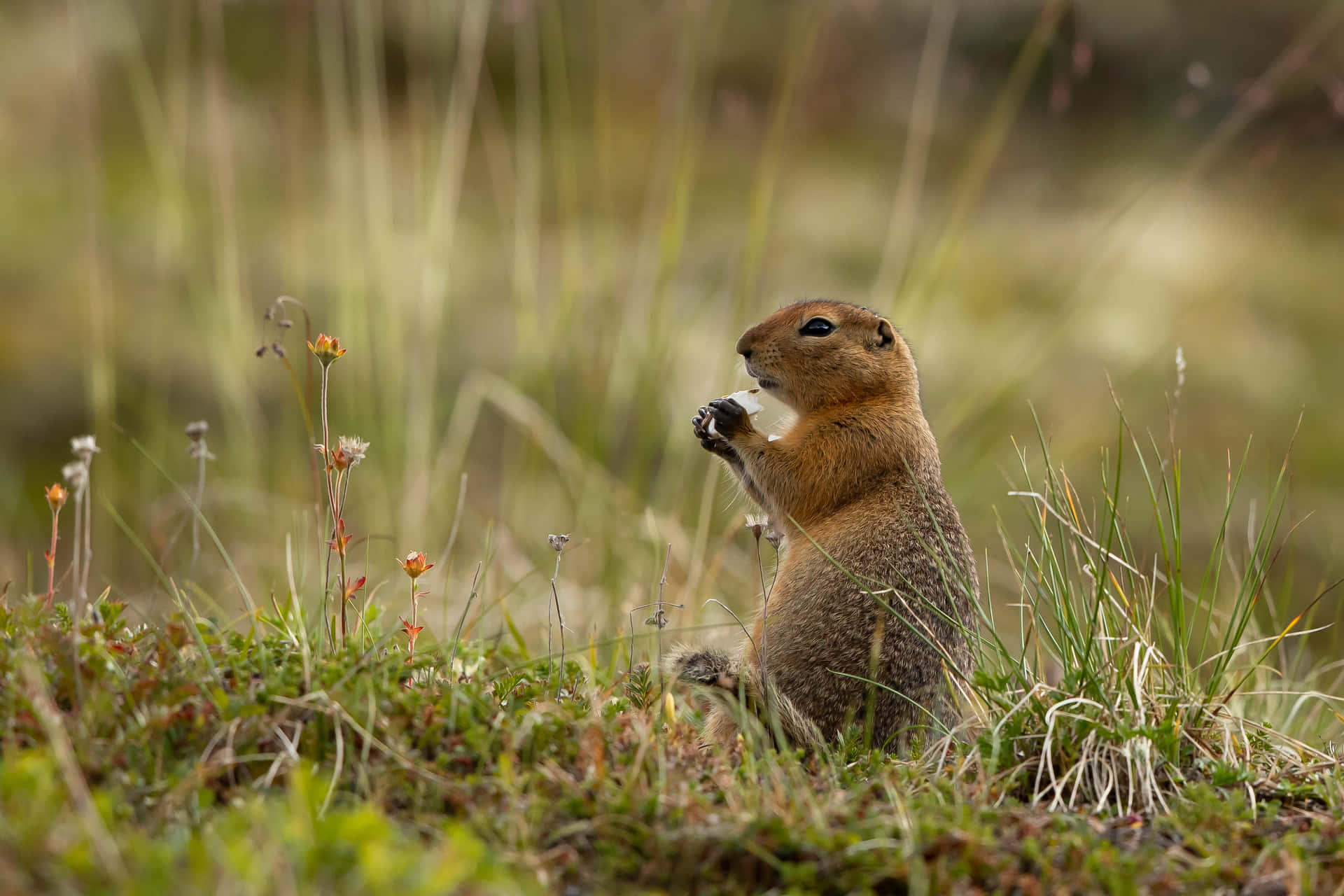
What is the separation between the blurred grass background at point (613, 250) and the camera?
5.80 m

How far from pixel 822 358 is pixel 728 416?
1.69ft

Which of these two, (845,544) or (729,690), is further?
(845,544)

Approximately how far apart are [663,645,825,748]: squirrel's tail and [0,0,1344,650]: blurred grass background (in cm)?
112

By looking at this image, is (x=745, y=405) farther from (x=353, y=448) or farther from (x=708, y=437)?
(x=353, y=448)

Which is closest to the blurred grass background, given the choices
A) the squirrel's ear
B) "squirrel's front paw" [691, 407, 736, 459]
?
"squirrel's front paw" [691, 407, 736, 459]

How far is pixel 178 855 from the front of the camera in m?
1.86

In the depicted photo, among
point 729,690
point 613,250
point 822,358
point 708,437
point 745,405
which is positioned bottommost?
point 729,690

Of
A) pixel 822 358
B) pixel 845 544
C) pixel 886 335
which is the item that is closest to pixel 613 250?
pixel 886 335

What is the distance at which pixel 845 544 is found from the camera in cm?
385

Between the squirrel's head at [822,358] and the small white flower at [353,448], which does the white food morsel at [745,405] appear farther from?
the small white flower at [353,448]

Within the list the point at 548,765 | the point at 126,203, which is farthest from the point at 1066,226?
the point at 548,765

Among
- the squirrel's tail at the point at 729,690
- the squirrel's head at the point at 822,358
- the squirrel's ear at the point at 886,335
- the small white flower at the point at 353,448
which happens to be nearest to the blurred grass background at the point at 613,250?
the squirrel's head at the point at 822,358

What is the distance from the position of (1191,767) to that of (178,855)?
2.45 metres

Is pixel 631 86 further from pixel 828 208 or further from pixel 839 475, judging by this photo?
pixel 839 475
